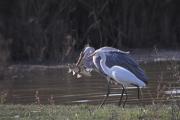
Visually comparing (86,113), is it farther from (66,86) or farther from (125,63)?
(66,86)

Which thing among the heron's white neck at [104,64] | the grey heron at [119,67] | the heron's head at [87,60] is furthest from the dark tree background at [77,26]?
the heron's white neck at [104,64]

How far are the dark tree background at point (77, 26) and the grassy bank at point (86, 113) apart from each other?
1110 cm

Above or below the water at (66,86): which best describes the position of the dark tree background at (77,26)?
above

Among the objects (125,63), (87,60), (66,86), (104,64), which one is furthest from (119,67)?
(66,86)

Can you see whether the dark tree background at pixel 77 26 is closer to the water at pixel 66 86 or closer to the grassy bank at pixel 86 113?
the water at pixel 66 86

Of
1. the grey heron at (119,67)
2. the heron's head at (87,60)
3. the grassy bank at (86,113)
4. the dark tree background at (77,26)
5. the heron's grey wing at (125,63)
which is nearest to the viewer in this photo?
the grassy bank at (86,113)

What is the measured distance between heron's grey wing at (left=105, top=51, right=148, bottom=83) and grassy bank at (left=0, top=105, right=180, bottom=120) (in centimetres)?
100

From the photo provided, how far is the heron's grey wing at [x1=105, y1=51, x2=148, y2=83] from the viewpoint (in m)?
12.1

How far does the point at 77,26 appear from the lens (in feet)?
84.4

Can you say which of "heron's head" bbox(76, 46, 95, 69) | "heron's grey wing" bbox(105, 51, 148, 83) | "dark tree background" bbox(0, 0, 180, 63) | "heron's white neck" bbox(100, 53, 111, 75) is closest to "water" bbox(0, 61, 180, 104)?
"heron's grey wing" bbox(105, 51, 148, 83)

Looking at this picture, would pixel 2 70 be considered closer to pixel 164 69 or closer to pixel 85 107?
pixel 164 69

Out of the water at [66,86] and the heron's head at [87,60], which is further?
the water at [66,86]

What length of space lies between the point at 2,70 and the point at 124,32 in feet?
21.2

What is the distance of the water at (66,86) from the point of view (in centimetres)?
1424
